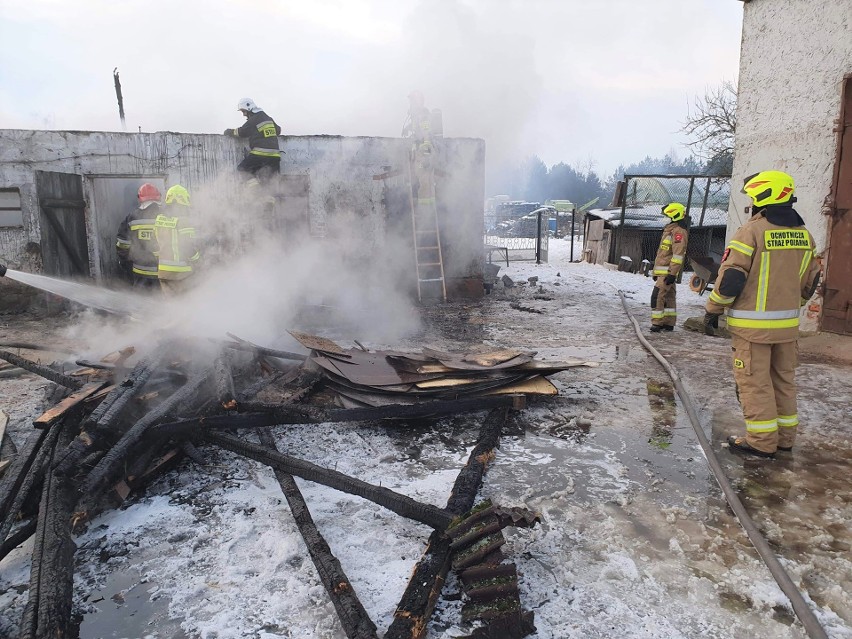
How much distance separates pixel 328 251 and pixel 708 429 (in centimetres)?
754

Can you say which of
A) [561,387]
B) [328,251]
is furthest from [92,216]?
[561,387]

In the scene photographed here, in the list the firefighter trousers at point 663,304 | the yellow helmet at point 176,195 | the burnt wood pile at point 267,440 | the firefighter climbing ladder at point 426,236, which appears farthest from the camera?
the firefighter climbing ladder at point 426,236

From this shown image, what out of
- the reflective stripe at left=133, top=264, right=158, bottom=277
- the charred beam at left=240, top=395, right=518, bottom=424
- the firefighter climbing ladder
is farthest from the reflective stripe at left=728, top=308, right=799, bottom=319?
the reflective stripe at left=133, top=264, right=158, bottom=277

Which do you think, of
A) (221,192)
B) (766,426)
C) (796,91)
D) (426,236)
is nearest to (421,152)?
(426,236)

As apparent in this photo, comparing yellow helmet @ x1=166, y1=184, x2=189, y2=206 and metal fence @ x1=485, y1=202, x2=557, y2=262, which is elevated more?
yellow helmet @ x1=166, y1=184, x2=189, y2=206

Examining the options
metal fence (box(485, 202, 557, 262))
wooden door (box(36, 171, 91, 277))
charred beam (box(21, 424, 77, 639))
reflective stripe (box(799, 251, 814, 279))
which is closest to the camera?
charred beam (box(21, 424, 77, 639))

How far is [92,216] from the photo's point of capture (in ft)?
31.9

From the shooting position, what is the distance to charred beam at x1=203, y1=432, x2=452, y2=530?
112 inches

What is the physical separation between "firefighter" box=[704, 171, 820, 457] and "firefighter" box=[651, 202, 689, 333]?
373 centimetres

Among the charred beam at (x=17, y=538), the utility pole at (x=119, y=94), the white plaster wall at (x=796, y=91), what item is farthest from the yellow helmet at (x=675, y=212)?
the utility pole at (x=119, y=94)

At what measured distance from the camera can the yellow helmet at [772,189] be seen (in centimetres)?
376

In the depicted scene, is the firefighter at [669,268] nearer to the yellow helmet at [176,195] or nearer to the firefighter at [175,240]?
the firefighter at [175,240]

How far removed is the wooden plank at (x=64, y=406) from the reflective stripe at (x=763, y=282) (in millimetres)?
4901

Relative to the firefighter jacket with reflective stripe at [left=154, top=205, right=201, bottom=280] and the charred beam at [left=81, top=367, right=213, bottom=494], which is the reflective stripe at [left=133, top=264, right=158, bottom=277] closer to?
the firefighter jacket with reflective stripe at [left=154, top=205, right=201, bottom=280]
